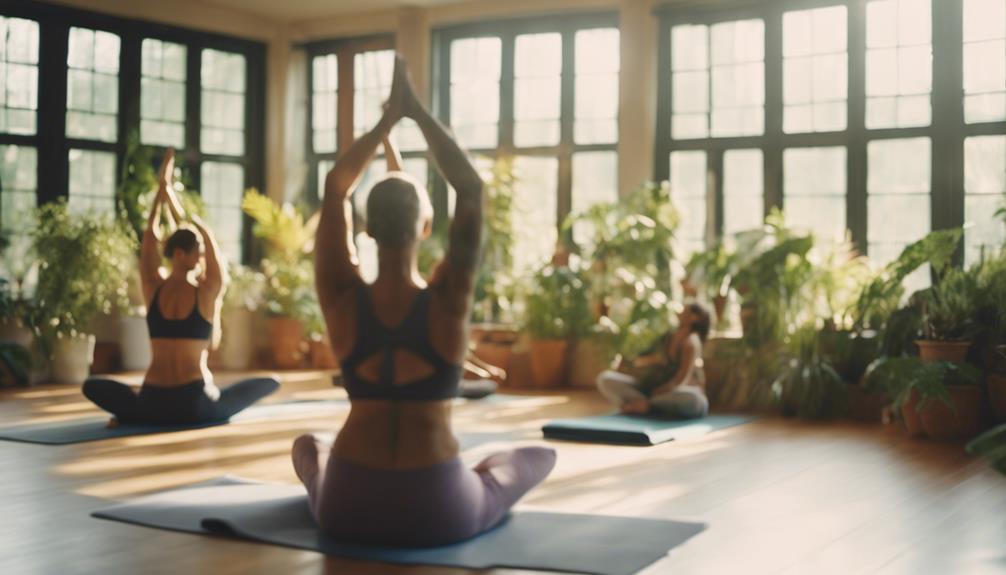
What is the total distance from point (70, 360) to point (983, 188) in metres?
6.60

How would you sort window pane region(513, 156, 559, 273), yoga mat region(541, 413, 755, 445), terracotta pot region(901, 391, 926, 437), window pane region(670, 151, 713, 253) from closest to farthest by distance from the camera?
1. yoga mat region(541, 413, 755, 445)
2. terracotta pot region(901, 391, 926, 437)
3. window pane region(670, 151, 713, 253)
4. window pane region(513, 156, 559, 273)

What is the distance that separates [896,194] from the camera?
28.0 feet

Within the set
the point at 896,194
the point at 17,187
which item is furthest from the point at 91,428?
the point at 896,194

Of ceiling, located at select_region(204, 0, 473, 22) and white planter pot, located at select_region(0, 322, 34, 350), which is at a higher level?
ceiling, located at select_region(204, 0, 473, 22)

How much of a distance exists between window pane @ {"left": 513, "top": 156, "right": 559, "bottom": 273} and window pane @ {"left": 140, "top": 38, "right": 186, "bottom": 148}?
3249mm

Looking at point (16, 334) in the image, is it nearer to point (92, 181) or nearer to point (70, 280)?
point (70, 280)

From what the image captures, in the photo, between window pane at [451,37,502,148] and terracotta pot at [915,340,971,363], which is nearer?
terracotta pot at [915,340,971,363]

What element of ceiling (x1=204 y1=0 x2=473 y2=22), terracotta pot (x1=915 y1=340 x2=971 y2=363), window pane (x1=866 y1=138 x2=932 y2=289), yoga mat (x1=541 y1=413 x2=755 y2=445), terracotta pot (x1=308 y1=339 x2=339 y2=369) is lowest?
yoga mat (x1=541 y1=413 x2=755 y2=445)

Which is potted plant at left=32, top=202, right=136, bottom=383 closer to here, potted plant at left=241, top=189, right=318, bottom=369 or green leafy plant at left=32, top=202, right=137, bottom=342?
green leafy plant at left=32, top=202, right=137, bottom=342

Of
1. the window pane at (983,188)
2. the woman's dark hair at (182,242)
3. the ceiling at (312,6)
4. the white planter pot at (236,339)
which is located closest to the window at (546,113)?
the ceiling at (312,6)

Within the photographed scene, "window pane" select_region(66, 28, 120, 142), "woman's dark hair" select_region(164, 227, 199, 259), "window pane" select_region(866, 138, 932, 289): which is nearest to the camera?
"woman's dark hair" select_region(164, 227, 199, 259)

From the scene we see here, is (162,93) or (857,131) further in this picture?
(162,93)

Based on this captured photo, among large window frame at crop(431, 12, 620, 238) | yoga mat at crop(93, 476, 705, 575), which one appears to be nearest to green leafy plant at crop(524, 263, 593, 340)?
large window frame at crop(431, 12, 620, 238)

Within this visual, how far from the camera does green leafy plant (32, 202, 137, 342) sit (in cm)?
877
